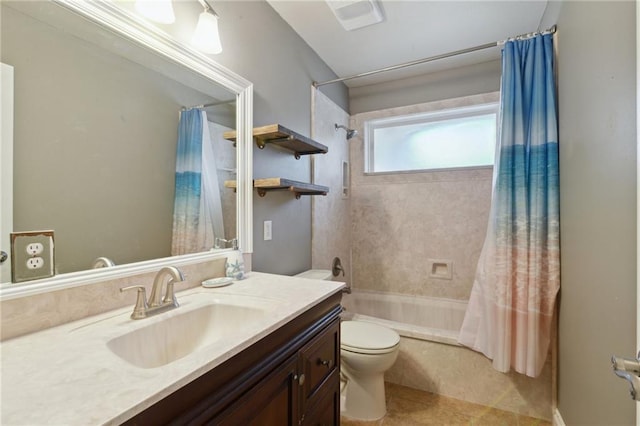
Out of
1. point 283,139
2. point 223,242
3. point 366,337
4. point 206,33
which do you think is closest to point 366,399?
point 366,337

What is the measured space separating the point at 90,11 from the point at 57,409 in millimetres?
1072

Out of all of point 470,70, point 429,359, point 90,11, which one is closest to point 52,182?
point 90,11

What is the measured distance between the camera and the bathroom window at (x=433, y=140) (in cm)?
245

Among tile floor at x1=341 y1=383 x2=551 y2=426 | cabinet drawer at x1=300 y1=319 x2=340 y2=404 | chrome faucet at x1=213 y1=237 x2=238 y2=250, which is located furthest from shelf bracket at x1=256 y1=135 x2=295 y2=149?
tile floor at x1=341 y1=383 x2=551 y2=426

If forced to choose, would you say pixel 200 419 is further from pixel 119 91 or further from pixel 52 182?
pixel 119 91

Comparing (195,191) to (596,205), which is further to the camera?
(195,191)

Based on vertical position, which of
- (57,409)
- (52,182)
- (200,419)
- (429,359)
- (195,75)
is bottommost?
(429,359)

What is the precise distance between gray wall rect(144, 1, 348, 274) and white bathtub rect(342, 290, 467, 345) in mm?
824

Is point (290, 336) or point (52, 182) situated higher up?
point (52, 182)

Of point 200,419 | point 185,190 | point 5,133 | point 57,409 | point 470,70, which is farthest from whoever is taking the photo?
point 470,70

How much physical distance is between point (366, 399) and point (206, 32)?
2.09 meters

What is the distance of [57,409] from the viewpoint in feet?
1.48

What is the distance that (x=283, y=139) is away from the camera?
167 centimetres

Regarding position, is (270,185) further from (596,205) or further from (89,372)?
(596,205)
